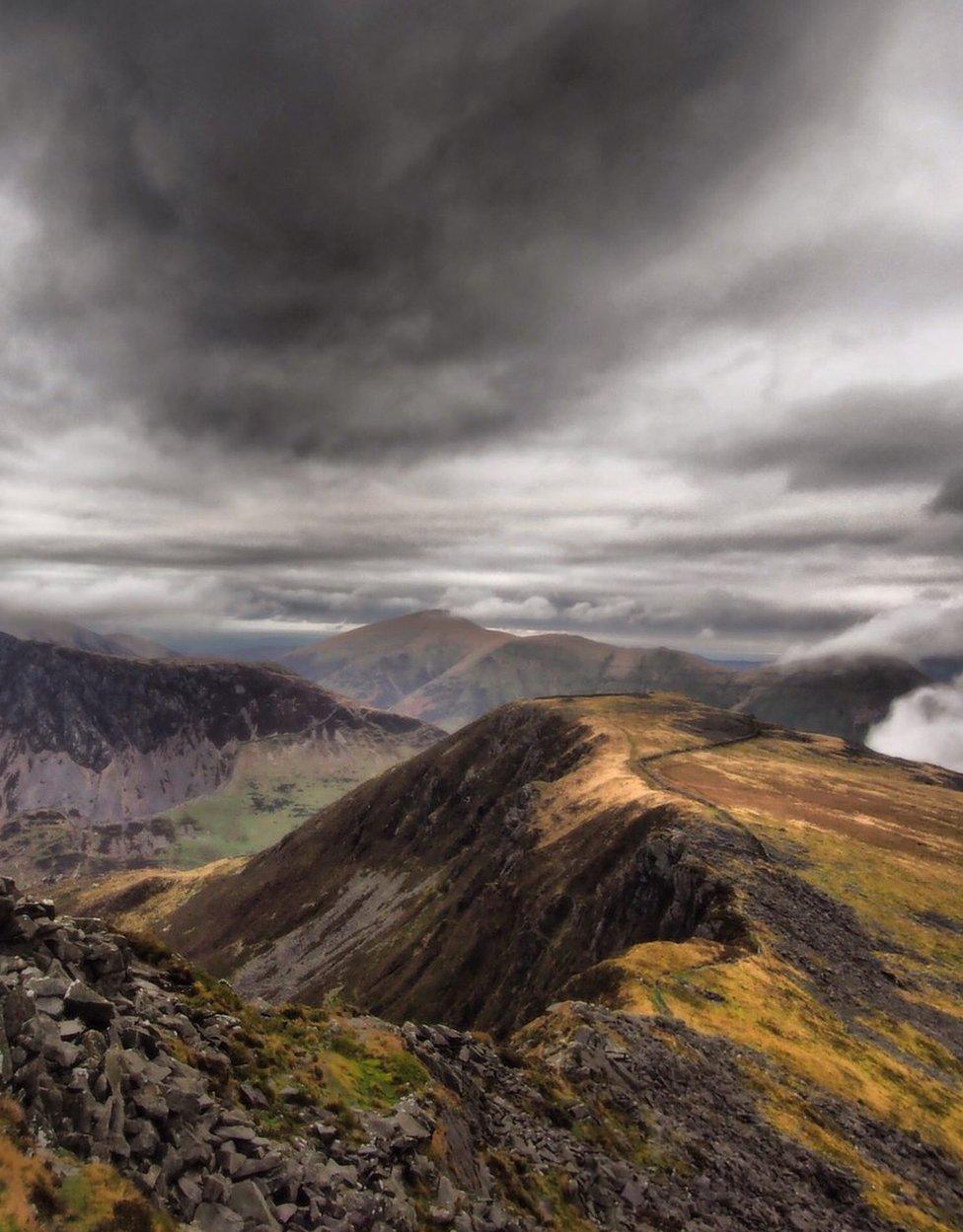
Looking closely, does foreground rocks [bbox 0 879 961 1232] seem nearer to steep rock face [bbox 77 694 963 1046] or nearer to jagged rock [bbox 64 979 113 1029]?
jagged rock [bbox 64 979 113 1029]

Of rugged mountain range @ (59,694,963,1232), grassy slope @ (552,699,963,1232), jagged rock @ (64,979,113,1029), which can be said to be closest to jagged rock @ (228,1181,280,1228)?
jagged rock @ (64,979,113,1029)

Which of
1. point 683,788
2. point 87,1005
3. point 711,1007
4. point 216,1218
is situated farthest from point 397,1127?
point 683,788

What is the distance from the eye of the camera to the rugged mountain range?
34.7 metres

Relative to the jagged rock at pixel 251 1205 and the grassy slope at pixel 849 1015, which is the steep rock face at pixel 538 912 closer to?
the grassy slope at pixel 849 1015

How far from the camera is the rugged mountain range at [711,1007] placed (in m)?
34.7

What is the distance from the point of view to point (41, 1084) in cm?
1858

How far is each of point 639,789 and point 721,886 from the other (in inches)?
2075

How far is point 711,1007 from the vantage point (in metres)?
55.8

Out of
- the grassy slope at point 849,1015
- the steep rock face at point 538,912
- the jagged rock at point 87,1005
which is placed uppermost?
the jagged rock at point 87,1005

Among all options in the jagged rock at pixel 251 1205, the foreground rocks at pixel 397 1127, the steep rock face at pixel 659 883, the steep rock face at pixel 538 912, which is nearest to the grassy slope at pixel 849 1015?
the steep rock face at pixel 659 883

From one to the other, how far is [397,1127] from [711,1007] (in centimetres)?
4037

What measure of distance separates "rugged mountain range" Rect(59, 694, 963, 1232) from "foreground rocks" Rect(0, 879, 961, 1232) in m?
0.23

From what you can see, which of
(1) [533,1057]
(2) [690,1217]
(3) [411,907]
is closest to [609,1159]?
(2) [690,1217]

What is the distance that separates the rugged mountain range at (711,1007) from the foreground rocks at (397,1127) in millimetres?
227
